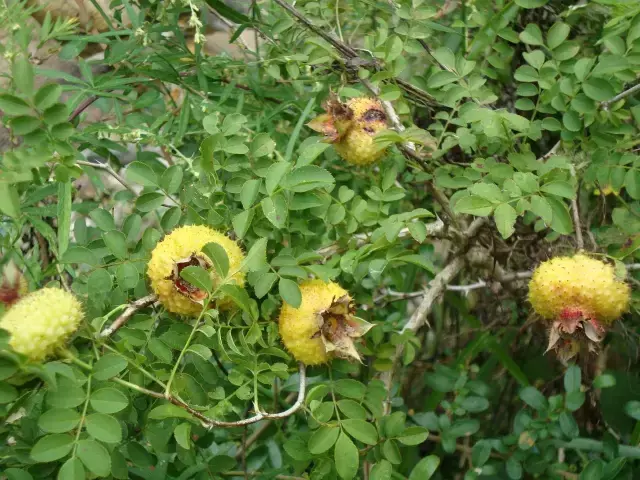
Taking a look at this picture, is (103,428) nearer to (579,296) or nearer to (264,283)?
(264,283)

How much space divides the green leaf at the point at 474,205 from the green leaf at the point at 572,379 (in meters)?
0.52

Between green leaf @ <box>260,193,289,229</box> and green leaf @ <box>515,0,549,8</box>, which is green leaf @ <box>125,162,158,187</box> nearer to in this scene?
green leaf @ <box>260,193,289,229</box>

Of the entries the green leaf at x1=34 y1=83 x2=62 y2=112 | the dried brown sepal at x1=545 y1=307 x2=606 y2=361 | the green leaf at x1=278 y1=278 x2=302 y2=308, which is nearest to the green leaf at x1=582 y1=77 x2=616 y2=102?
the dried brown sepal at x1=545 y1=307 x2=606 y2=361

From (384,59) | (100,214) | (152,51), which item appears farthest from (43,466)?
(152,51)

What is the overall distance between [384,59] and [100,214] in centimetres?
50

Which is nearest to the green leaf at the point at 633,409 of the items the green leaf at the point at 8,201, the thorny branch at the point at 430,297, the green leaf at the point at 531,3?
the thorny branch at the point at 430,297

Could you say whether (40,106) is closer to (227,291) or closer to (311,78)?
(227,291)

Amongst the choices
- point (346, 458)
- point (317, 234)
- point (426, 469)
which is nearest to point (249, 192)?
point (317, 234)

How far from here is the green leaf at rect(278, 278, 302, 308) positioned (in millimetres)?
1004

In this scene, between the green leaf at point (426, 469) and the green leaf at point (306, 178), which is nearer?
the green leaf at point (306, 178)

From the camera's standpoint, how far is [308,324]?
1059 mm

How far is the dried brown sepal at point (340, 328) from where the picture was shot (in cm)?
106

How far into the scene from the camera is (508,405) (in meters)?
1.83

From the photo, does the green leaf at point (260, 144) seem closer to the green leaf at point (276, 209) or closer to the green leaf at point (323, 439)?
the green leaf at point (276, 209)
